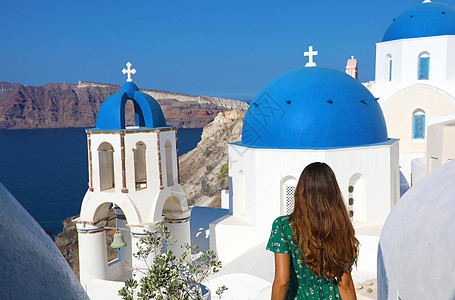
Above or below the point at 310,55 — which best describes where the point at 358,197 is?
below

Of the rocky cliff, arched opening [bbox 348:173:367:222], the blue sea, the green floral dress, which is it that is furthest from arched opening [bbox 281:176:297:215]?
the blue sea

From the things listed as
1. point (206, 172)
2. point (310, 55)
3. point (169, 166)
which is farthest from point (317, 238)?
point (206, 172)

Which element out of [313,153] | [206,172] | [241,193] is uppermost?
[313,153]

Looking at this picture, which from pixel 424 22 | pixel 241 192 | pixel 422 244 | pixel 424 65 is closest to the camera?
pixel 422 244

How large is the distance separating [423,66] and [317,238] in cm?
1535

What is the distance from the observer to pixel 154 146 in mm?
7992

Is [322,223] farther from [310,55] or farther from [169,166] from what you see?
[310,55]

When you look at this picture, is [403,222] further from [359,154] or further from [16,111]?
[16,111]

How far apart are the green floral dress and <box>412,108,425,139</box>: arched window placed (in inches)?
559

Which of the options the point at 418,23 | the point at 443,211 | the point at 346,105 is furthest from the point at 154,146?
the point at 418,23

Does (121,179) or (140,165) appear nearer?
(121,179)

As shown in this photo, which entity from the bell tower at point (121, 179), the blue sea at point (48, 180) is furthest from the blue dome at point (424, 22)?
the blue sea at point (48, 180)

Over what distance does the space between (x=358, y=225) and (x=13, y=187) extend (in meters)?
49.3

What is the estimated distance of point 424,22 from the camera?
1557 centimetres
